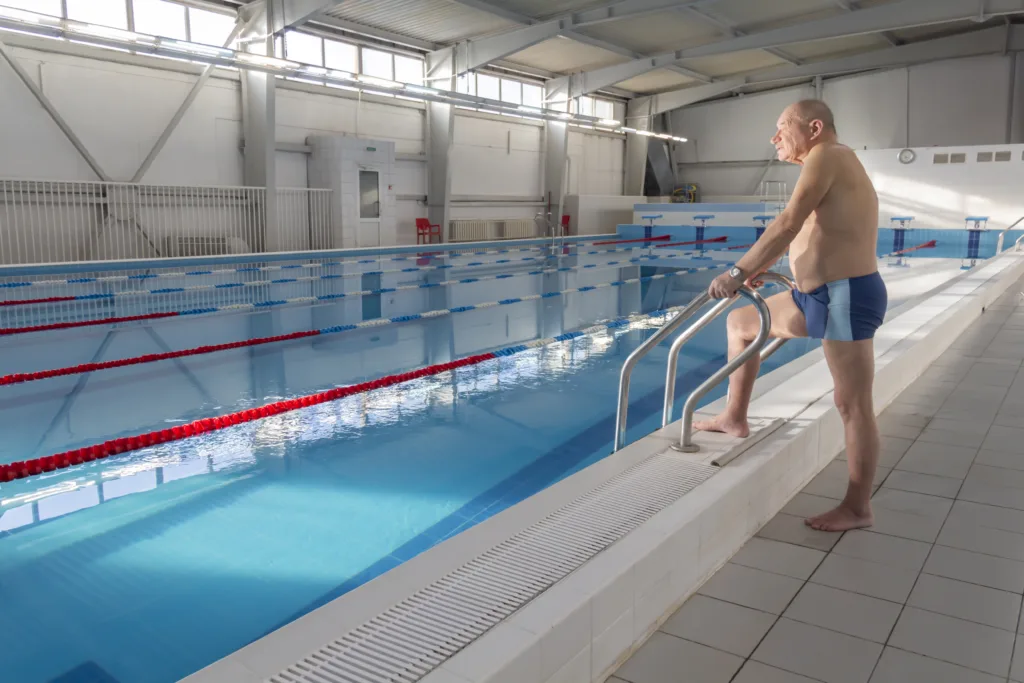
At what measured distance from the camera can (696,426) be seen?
3020 mm

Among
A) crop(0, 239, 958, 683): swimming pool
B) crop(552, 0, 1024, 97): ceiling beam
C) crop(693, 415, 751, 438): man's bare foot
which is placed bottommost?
crop(0, 239, 958, 683): swimming pool

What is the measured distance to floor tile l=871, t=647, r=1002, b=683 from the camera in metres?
1.74

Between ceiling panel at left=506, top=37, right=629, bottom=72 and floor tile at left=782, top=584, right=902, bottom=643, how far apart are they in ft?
59.5

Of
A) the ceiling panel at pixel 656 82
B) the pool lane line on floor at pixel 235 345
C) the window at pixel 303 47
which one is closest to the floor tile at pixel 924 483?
the pool lane line on floor at pixel 235 345

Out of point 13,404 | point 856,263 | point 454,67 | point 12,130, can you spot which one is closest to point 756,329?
point 856,263

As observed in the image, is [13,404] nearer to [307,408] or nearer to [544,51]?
[307,408]

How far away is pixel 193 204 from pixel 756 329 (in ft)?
46.3

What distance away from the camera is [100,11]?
41.6ft

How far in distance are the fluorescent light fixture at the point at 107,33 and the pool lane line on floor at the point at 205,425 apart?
8.25m

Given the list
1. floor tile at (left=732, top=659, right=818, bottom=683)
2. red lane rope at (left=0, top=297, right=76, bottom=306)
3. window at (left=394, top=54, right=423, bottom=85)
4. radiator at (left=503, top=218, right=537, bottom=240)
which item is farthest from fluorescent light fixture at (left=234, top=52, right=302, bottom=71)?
floor tile at (left=732, top=659, right=818, bottom=683)

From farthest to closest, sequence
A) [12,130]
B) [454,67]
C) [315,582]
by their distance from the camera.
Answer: [454,67], [12,130], [315,582]

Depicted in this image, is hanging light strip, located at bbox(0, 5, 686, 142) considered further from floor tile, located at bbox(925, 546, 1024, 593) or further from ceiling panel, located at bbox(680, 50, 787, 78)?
floor tile, located at bbox(925, 546, 1024, 593)

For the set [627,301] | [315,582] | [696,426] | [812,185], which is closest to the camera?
[812,185]

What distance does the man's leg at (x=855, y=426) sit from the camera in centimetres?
243
